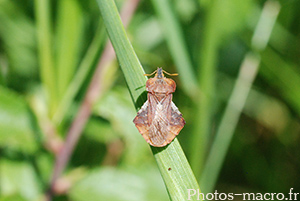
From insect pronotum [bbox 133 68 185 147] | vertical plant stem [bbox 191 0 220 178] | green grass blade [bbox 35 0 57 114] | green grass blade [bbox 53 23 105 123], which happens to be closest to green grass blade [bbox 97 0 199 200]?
insect pronotum [bbox 133 68 185 147]

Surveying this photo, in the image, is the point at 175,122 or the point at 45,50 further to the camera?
the point at 45,50

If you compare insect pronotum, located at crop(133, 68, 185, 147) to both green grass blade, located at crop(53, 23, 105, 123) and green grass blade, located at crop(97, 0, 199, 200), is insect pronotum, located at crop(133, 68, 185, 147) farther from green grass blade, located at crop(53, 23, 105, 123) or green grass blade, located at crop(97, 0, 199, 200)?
green grass blade, located at crop(53, 23, 105, 123)

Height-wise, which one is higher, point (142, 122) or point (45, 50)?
point (45, 50)

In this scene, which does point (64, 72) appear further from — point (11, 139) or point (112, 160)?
point (112, 160)

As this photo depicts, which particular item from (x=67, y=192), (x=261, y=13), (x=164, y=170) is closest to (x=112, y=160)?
(x=67, y=192)

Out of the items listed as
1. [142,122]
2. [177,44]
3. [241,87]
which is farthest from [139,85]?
[241,87]

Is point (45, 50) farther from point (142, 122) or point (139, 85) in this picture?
point (139, 85)

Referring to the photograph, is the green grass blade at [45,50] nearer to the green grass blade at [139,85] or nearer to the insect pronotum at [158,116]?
the insect pronotum at [158,116]

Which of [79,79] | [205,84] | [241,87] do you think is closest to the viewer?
[205,84]
